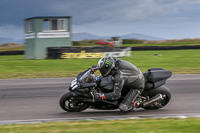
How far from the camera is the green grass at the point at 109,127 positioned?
489 cm

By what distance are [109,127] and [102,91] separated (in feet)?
5.28

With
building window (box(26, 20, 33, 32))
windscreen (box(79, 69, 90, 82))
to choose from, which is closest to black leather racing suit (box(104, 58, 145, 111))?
windscreen (box(79, 69, 90, 82))

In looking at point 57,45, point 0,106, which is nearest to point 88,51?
point 57,45

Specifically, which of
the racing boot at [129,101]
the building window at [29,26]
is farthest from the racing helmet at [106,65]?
the building window at [29,26]

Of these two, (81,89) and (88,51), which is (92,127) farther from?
(88,51)

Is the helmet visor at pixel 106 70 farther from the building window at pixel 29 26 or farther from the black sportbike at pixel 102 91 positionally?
the building window at pixel 29 26

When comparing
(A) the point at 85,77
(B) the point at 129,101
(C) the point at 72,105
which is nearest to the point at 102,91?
(A) the point at 85,77

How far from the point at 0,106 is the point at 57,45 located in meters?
17.6

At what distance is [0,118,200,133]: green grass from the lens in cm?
489

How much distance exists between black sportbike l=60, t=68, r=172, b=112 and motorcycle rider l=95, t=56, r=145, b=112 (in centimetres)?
15

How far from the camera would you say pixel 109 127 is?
5156 mm

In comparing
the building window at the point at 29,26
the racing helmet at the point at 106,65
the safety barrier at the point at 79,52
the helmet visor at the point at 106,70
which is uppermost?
the building window at the point at 29,26

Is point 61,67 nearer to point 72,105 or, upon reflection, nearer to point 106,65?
point 72,105

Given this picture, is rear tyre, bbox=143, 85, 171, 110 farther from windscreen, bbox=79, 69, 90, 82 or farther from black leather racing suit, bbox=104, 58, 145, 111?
windscreen, bbox=79, 69, 90, 82
